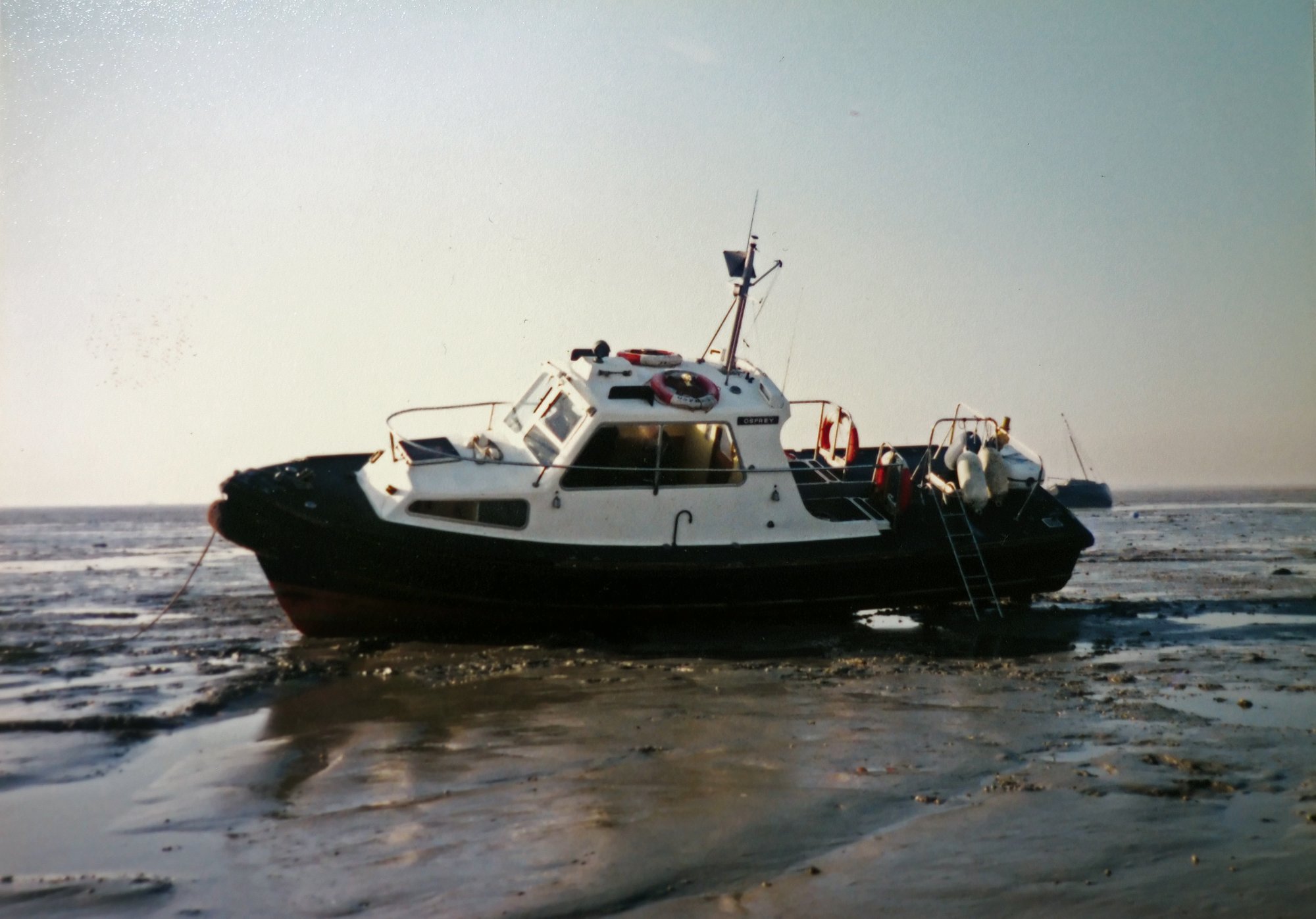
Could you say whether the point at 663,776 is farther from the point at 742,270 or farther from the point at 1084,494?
the point at 1084,494

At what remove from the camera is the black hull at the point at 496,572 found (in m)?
9.06

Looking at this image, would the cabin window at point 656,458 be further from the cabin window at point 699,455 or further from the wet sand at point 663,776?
the wet sand at point 663,776

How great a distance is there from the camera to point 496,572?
9281 mm

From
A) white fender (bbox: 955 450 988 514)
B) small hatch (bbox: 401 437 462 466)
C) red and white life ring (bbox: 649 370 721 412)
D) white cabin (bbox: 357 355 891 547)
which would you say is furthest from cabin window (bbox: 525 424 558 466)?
white fender (bbox: 955 450 988 514)

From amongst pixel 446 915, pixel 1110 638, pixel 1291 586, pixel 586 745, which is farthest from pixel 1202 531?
pixel 446 915

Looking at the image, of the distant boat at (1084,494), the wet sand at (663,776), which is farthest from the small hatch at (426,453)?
the distant boat at (1084,494)

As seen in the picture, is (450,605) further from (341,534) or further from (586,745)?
(586,745)

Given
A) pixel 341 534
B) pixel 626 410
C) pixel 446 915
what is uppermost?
pixel 626 410

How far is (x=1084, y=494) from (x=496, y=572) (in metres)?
32.8

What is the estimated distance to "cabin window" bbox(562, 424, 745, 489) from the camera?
9867 mm

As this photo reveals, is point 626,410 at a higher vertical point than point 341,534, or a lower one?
higher

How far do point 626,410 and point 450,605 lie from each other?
247 centimetres

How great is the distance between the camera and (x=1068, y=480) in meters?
37.1

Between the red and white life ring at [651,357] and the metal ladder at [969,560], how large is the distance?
10.6ft
